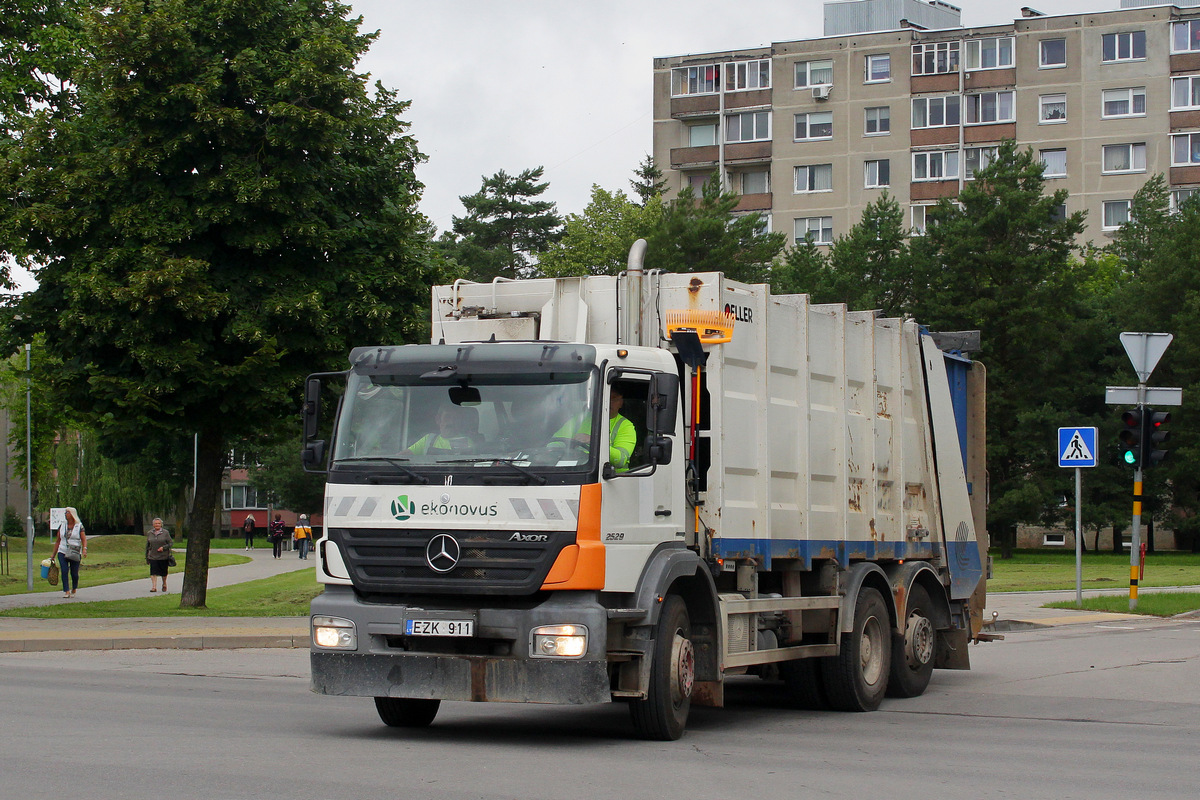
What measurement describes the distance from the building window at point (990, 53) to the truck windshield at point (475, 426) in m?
71.2

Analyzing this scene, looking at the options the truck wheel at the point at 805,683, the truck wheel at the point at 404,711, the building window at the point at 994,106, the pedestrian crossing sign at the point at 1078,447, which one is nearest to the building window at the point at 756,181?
the building window at the point at 994,106

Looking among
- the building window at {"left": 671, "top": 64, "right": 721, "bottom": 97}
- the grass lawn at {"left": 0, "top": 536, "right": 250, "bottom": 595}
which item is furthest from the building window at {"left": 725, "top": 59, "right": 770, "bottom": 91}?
the grass lawn at {"left": 0, "top": 536, "right": 250, "bottom": 595}

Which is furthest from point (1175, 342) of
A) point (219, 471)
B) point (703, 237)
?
point (219, 471)

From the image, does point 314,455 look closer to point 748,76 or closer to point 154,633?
point 154,633

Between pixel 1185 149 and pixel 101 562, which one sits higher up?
pixel 1185 149

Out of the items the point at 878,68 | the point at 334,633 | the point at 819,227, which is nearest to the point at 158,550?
the point at 334,633

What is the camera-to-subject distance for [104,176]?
70.2 ft

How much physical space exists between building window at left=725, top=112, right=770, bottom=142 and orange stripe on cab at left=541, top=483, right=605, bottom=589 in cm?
7246

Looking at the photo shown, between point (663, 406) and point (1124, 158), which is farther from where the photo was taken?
point (1124, 158)

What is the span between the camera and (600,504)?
9234mm

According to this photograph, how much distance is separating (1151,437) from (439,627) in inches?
611

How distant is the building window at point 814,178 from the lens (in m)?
78.9

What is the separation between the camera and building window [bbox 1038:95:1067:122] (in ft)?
246

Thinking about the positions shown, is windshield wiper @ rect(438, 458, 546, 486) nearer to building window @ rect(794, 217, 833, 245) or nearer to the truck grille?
the truck grille
